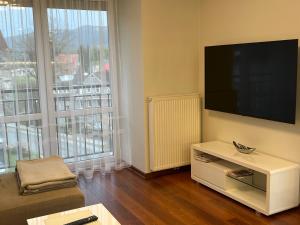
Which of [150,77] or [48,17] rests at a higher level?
[48,17]

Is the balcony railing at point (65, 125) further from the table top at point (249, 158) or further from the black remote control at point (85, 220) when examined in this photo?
the black remote control at point (85, 220)

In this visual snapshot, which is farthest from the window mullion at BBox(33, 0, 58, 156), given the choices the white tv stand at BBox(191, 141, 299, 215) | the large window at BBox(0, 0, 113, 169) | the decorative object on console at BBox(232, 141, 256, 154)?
the decorative object on console at BBox(232, 141, 256, 154)

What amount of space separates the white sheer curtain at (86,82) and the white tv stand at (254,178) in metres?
1.16

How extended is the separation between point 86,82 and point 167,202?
68.6 inches

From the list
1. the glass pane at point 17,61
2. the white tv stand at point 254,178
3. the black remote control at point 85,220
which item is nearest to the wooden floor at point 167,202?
the white tv stand at point 254,178

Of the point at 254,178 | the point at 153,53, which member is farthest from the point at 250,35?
the point at 254,178

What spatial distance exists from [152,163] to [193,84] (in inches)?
45.4

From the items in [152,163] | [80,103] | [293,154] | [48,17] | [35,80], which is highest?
[48,17]

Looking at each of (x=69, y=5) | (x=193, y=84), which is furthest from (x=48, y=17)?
(x=193, y=84)

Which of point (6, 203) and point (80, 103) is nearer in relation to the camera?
point (6, 203)

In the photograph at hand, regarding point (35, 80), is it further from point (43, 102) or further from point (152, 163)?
point (152, 163)

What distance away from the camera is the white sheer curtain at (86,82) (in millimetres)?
3982

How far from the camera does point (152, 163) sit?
4.12 meters

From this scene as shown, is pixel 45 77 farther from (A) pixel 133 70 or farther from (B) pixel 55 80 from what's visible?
(A) pixel 133 70
